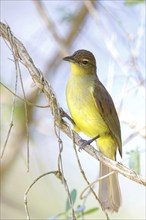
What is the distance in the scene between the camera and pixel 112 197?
3.37m

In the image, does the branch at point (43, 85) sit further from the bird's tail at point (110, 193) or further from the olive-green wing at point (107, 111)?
the olive-green wing at point (107, 111)

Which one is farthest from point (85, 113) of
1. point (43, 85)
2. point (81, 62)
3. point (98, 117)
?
point (43, 85)

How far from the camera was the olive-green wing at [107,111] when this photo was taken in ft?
11.7

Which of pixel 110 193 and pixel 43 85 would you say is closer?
pixel 43 85

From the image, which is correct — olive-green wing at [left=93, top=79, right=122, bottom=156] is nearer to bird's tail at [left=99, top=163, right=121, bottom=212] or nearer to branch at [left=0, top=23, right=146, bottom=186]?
Answer: bird's tail at [left=99, top=163, right=121, bottom=212]

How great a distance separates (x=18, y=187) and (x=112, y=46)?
211 cm

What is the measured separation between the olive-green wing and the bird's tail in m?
0.26

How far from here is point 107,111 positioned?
360 cm

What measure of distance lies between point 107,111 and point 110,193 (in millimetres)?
538

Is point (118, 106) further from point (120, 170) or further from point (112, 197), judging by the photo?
point (120, 170)

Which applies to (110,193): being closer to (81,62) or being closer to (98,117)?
(98,117)

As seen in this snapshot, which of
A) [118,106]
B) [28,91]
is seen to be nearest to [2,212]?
[28,91]

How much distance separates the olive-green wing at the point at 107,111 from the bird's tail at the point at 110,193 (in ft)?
0.84

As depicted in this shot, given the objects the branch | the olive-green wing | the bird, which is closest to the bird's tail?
the bird
